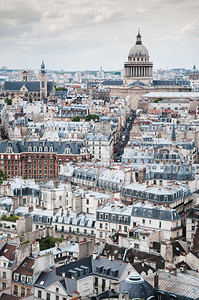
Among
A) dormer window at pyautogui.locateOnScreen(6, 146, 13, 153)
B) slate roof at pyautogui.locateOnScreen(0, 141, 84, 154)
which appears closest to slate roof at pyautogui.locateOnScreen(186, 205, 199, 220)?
slate roof at pyautogui.locateOnScreen(0, 141, 84, 154)

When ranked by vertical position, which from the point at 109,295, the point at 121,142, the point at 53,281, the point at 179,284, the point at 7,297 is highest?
the point at 121,142

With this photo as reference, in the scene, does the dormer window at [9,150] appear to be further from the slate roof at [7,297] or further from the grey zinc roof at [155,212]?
the slate roof at [7,297]

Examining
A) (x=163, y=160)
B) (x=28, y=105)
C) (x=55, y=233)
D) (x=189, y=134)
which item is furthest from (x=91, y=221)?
(x=28, y=105)

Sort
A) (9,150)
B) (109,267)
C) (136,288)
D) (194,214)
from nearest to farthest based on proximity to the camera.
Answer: (136,288)
(109,267)
(194,214)
(9,150)

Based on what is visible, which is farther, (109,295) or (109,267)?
(109,267)

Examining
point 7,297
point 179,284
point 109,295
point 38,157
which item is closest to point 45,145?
point 38,157

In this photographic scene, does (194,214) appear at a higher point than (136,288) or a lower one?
higher

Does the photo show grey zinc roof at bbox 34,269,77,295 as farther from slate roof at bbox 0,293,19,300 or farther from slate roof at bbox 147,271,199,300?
slate roof at bbox 147,271,199,300

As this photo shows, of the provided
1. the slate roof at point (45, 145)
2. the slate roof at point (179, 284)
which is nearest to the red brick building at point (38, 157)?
the slate roof at point (45, 145)

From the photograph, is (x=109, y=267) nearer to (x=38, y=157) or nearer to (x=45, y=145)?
(x=38, y=157)
